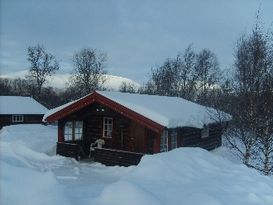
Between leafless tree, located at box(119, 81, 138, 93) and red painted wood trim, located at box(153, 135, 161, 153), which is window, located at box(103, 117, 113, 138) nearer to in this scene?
→ red painted wood trim, located at box(153, 135, 161, 153)

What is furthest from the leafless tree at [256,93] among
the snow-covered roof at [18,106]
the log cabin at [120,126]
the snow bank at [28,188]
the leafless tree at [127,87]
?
the leafless tree at [127,87]

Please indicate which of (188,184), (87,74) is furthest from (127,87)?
(188,184)

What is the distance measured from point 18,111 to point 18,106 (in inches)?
48.6

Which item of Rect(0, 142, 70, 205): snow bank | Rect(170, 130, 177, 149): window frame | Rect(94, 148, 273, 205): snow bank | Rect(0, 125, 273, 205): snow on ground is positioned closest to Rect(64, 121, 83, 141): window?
Rect(0, 125, 273, 205): snow on ground

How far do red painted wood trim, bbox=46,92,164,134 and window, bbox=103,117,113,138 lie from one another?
1.53 metres

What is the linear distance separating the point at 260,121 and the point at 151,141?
523cm

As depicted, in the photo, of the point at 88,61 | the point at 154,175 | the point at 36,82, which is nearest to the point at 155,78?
the point at 88,61

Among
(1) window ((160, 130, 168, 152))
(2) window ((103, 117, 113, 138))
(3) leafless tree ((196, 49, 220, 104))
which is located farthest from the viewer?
(3) leafless tree ((196, 49, 220, 104))

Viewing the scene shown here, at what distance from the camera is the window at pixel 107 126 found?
21.7 m

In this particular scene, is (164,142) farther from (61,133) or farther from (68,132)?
(68,132)

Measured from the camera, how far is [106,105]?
794 inches

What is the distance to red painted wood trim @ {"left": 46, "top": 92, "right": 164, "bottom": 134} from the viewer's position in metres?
18.4

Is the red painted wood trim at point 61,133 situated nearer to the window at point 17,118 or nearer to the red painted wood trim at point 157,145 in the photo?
the red painted wood trim at point 157,145

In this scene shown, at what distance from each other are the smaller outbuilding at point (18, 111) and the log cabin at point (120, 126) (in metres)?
17.4
